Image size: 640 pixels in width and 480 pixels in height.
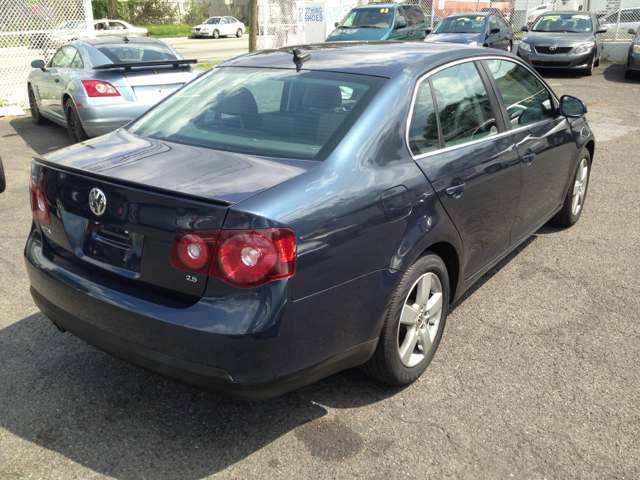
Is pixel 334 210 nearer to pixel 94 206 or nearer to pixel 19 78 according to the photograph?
pixel 94 206

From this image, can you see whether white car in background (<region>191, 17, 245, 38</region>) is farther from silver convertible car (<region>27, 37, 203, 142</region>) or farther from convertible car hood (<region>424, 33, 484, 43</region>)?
silver convertible car (<region>27, 37, 203, 142</region>)

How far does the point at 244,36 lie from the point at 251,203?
134 feet

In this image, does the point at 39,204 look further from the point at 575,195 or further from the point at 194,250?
the point at 575,195

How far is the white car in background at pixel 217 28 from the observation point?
37750mm

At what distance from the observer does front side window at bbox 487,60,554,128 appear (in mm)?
3982

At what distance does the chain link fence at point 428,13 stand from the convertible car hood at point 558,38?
5.01 feet

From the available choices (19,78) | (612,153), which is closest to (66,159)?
(612,153)

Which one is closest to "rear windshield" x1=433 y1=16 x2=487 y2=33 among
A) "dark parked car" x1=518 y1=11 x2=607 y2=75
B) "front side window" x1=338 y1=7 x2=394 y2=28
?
"dark parked car" x1=518 y1=11 x2=607 y2=75

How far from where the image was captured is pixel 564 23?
17125 millimetres

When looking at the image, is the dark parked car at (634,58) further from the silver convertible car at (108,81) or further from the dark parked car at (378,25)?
the silver convertible car at (108,81)

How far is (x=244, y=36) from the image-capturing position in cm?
4072

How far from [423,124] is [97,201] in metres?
1.65

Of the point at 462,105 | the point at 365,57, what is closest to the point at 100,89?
the point at 365,57

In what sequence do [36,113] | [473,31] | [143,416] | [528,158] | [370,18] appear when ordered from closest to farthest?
[143,416]
[528,158]
[36,113]
[473,31]
[370,18]
